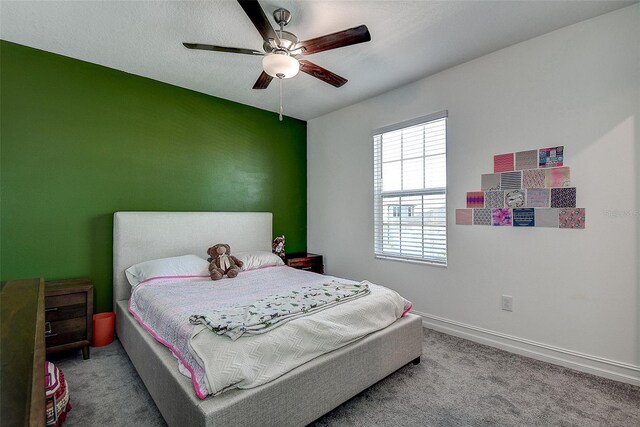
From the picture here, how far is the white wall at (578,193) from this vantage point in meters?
2.08

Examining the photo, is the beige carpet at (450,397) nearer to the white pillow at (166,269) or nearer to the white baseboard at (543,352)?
the white baseboard at (543,352)

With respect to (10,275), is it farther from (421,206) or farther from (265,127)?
(421,206)

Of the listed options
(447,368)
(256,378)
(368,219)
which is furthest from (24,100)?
(447,368)

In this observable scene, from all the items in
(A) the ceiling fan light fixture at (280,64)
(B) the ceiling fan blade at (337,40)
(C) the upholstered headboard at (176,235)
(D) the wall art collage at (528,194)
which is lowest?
(C) the upholstered headboard at (176,235)

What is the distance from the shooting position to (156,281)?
2584mm

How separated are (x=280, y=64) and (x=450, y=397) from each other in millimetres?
2391

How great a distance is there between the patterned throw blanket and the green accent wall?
1.86 metres

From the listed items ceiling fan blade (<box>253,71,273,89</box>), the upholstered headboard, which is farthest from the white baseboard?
ceiling fan blade (<box>253,71,273,89</box>)

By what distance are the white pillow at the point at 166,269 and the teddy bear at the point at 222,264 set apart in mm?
103

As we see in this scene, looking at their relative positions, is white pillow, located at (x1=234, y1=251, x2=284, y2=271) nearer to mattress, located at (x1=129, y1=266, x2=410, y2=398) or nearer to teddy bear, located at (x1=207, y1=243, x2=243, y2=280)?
teddy bear, located at (x1=207, y1=243, x2=243, y2=280)

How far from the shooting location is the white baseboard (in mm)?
2070

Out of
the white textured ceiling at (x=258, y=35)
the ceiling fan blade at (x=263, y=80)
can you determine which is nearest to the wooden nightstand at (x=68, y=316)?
the white textured ceiling at (x=258, y=35)

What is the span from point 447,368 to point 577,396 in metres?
0.76

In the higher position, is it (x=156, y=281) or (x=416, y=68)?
(x=416, y=68)
